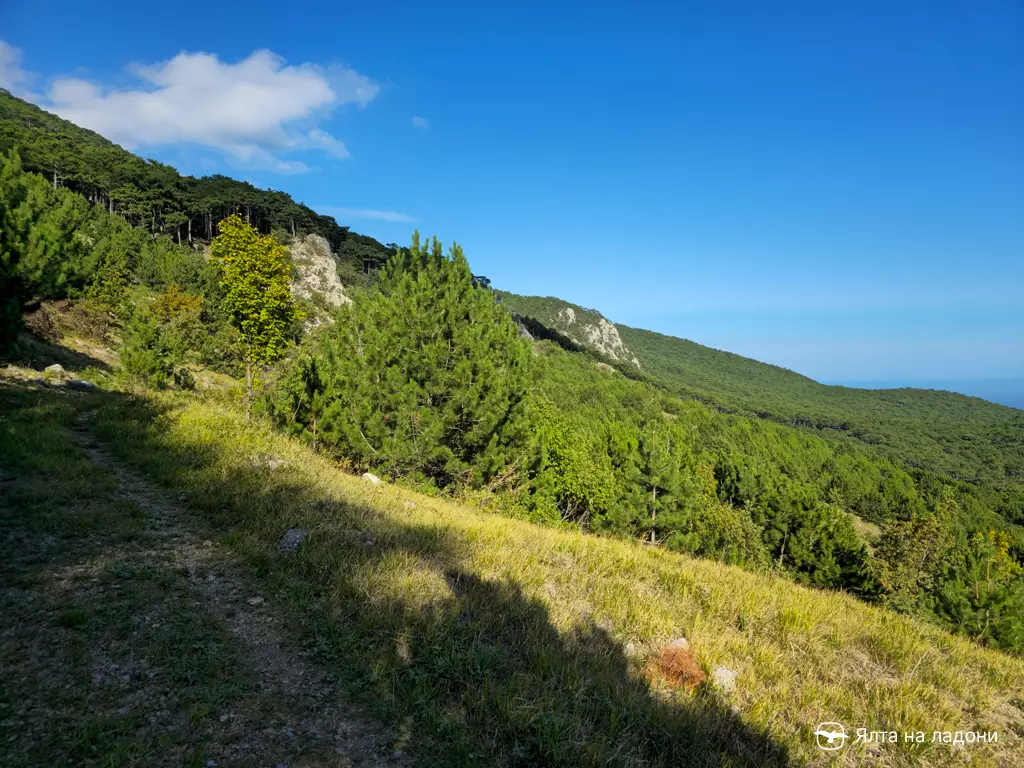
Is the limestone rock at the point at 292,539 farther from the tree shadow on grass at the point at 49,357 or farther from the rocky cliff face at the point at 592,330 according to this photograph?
the rocky cliff face at the point at 592,330

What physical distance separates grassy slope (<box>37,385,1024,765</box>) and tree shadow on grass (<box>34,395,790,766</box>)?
2 centimetres

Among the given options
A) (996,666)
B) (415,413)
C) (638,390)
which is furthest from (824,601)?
(638,390)

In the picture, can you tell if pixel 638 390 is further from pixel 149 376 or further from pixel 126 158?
pixel 126 158

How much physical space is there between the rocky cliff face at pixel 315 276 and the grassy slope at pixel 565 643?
58.5 m

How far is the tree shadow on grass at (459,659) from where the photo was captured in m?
3.49

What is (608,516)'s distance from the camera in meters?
28.9

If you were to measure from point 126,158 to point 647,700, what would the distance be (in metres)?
104

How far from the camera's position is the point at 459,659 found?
165 inches

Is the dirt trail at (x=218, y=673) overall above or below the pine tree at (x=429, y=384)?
below

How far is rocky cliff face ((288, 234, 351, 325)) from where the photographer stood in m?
64.2

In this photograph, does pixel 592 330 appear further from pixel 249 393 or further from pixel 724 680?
pixel 724 680

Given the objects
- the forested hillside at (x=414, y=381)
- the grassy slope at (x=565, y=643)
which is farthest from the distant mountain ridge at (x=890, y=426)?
the grassy slope at (x=565, y=643)

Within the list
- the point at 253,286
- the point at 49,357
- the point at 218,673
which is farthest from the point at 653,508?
the point at 49,357

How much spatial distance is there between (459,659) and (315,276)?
74.5m
